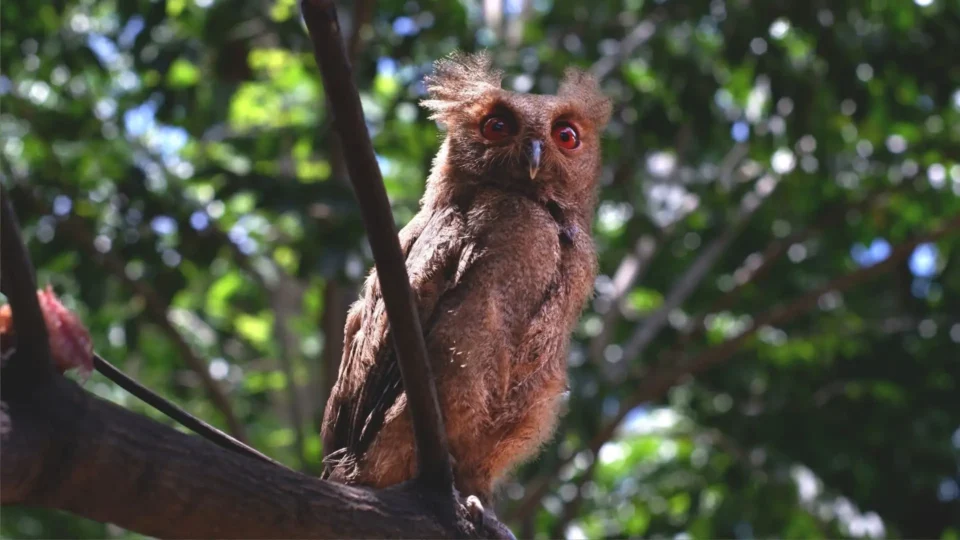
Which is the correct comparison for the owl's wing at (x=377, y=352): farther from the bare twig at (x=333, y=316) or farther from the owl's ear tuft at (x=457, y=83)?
the bare twig at (x=333, y=316)

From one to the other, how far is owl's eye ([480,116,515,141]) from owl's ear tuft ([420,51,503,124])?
133 millimetres

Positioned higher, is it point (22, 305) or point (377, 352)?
point (22, 305)

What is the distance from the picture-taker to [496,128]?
4.16 meters

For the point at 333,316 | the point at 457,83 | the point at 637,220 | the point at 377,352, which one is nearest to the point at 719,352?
the point at 637,220

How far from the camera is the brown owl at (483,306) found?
11.8 feet

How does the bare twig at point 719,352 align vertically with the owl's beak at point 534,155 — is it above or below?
below

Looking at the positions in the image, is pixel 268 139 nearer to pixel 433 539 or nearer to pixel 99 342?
pixel 99 342


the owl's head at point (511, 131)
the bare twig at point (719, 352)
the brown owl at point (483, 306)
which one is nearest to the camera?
the brown owl at point (483, 306)

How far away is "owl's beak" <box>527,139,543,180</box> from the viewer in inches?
153

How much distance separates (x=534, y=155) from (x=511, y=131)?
23 cm

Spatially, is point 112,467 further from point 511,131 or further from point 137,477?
point 511,131

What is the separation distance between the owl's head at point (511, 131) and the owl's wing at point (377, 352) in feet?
0.98

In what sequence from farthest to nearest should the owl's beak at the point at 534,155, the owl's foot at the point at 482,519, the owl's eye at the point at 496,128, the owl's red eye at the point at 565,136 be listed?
the owl's red eye at the point at 565,136
the owl's eye at the point at 496,128
the owl's beak at the point at 534,155
the owl's foot at the point at 482,519

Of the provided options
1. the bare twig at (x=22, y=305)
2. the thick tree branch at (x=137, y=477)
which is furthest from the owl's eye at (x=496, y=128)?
the bare twig at (x=22, y=305)
